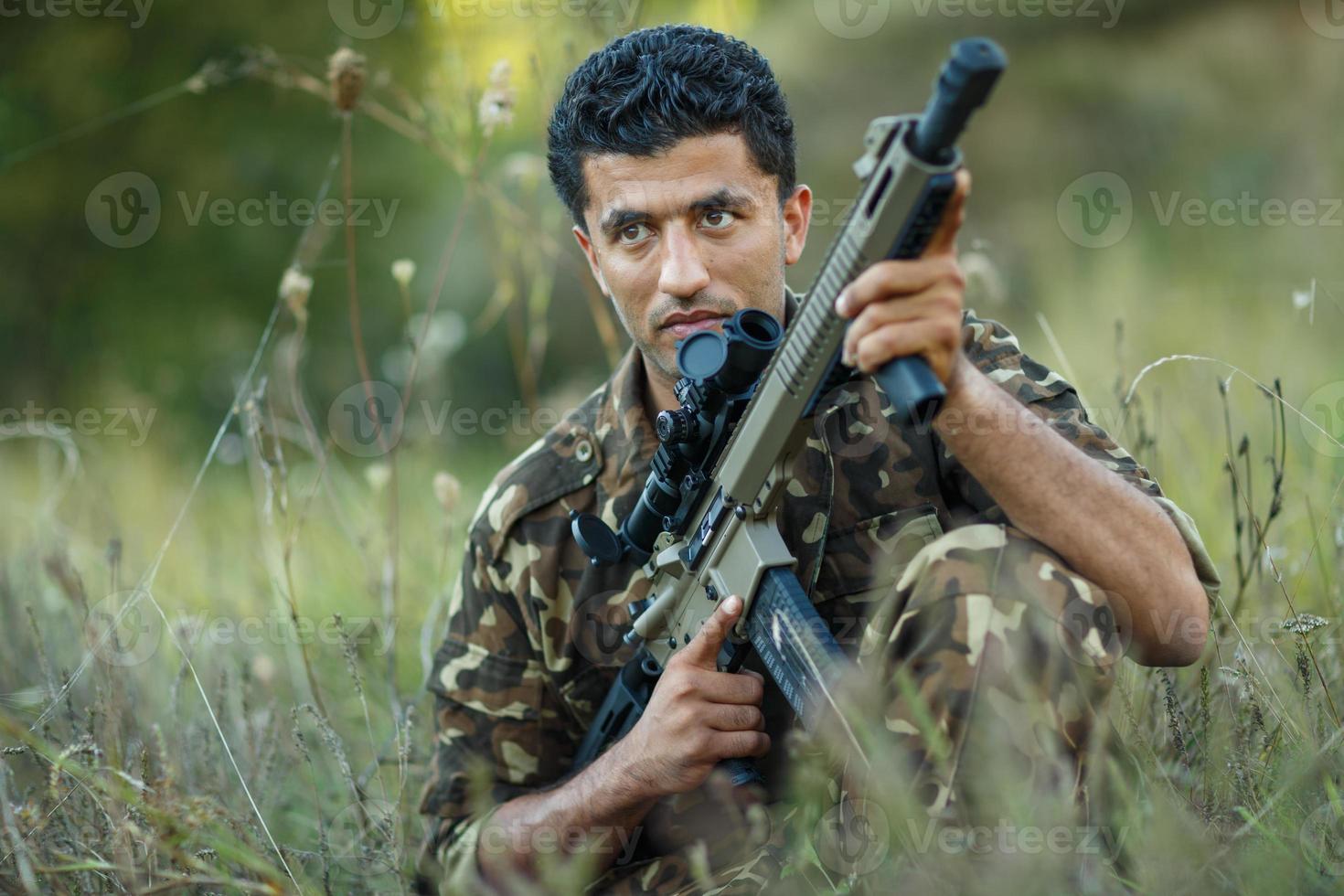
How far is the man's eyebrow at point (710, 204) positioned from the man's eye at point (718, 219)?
17 millimetres

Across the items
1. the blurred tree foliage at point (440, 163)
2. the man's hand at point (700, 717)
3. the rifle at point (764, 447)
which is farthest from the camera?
the blurred tree foliage at point (440, 163)

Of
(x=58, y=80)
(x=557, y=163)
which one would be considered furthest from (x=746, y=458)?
A: (x=58, y=80)

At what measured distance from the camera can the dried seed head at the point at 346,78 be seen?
11.6ft

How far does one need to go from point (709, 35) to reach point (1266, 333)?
3886 mm

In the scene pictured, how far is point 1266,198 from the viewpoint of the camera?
7.60 meters

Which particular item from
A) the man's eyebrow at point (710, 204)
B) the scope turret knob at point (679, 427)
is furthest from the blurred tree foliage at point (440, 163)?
the scope turret knob at point (679, 427)

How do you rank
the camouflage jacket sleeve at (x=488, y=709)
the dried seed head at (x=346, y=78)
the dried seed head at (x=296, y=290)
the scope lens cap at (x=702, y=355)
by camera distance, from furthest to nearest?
the dried seed head at (x=296, y=290)
the dried seed head at (x=346, y=78)
the camouflage jacket sleeve at (x=488, y=709)
the scope lens cap at (x=702, y=355)

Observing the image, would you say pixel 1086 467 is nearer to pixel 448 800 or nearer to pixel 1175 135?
pixel 448 800

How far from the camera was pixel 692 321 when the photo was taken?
288cm

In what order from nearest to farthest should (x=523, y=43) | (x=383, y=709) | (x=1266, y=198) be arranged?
(x=383, y=709) < (x=523, y=43) < (x=1266, y=198)

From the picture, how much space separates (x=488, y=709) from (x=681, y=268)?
50.2 inches

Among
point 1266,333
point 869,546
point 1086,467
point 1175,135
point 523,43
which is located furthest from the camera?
point 1175,135

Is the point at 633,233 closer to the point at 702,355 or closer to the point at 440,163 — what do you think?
the point at 702,355

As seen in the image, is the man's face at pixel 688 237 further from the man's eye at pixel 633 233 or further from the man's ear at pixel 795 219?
the man's ear at pixel 795 219
